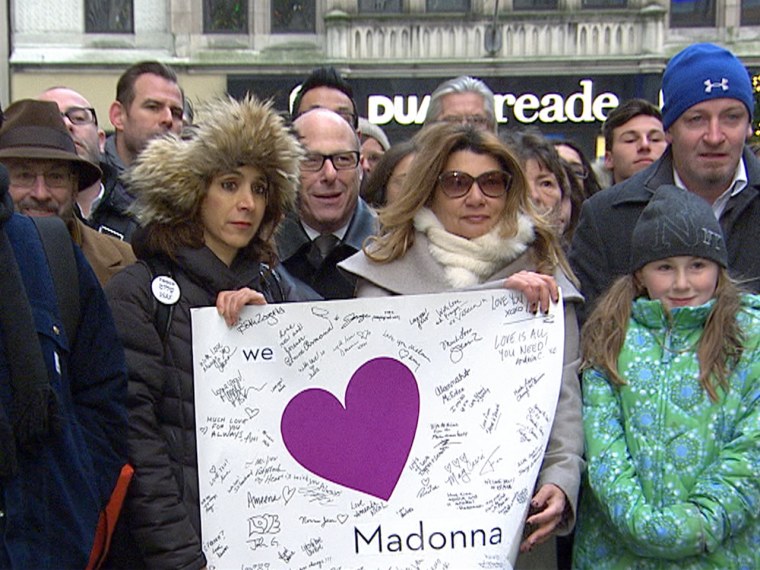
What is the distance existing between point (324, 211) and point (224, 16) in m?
13.5

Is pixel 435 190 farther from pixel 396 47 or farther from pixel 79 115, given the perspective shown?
pixel 396 47

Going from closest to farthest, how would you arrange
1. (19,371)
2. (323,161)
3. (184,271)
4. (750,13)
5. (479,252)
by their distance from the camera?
1. (19,371)
2. (184,271)
3. (479,252)
4. (323,161)
5. (750,13)

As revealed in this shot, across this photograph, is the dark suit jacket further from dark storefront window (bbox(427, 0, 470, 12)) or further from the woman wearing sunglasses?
dark storefront window (bbox(427, 0, 470, 12))

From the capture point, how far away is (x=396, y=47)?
1688 cm

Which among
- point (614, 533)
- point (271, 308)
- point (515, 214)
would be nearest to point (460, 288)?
point (515, 214)

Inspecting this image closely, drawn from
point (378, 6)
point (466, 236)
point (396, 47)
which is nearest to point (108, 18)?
point (378, 6)

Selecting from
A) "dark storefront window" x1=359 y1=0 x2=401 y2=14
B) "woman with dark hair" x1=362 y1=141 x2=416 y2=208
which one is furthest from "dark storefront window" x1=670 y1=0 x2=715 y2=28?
"woman with dark hair" x1=362 y1=141 x2=416 y2=208

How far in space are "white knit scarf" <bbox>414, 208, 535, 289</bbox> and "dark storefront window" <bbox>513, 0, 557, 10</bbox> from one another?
566 inches

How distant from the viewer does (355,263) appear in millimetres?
3342

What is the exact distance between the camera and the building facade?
1659 cm

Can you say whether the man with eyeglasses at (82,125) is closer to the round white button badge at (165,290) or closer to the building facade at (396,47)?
the round white button badge at (165,290)

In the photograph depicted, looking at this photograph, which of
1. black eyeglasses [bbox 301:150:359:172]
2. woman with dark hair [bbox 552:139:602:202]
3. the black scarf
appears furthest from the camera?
woman with dark hair [bbox 552:139:602:202]

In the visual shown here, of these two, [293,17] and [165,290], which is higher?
[293,17]

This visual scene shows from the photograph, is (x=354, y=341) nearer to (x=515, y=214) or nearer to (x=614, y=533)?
(x=515, y=214)
